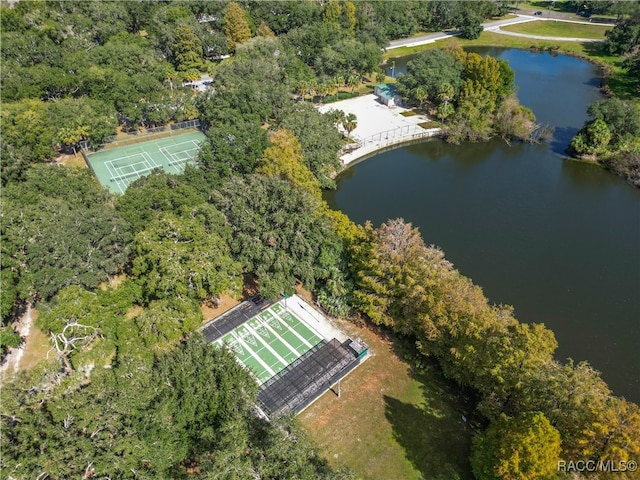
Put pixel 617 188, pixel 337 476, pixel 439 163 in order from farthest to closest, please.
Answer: pixel 439 163 < pixel 617 188 < pixel 337 476

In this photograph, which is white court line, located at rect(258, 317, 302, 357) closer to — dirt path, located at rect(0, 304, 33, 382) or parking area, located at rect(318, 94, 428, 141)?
dirt path, located at rect(0, 304, 33, 382)

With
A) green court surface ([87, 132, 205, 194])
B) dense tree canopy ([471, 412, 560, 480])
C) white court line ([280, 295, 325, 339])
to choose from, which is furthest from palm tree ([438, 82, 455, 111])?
dense tree canopy ([471, 412, 560, 480])

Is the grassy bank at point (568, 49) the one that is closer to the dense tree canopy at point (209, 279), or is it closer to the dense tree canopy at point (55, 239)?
the dense tree canopy at point (209, 279)

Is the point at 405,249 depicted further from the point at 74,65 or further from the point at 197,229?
the point at 74,65

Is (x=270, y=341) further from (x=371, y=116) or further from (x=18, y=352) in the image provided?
(x=371, y=116)

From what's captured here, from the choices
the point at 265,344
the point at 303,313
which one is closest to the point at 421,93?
the point at 303,313

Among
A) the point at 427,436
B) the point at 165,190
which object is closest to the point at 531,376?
the point at 427,436
